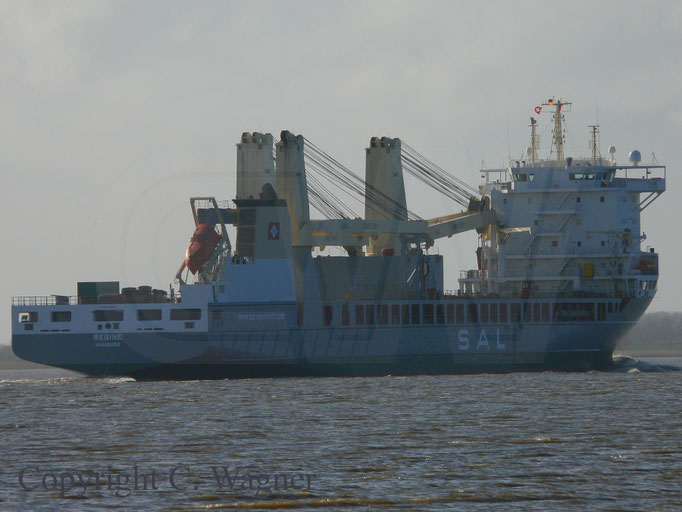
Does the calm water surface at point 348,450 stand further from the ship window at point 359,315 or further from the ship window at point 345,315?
the ship window at point 359,315

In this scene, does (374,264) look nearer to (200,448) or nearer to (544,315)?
(544,315)

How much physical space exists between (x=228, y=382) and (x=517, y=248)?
22.5 meters

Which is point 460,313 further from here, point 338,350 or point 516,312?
point 338,350

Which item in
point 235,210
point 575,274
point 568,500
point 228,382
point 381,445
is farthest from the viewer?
point 575,274

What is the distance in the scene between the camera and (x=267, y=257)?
214 feet

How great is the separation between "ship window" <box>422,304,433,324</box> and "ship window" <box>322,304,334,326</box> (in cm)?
585

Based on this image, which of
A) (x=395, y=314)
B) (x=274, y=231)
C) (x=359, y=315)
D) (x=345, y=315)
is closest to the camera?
(x=274, y=231)

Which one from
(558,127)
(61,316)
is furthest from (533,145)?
(61,316)

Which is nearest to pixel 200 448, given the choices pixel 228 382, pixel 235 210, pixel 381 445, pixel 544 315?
pixel 381 445

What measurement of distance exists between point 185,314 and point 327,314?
8.96 meters

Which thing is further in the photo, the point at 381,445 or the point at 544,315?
the point at 544,315

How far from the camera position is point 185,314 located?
64375mm

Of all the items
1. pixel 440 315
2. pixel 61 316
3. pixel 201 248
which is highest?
pixel 201 248

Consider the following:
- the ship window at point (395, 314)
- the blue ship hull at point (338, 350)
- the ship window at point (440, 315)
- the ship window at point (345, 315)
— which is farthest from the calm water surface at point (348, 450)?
the ship window at point (440, 315)
